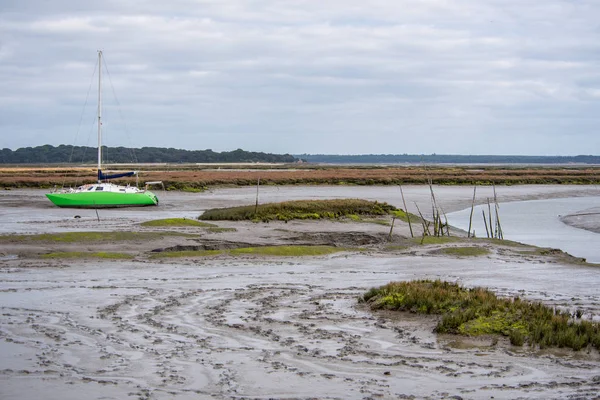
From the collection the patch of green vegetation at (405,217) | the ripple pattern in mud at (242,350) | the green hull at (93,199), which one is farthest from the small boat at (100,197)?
the ripple pattern in mud at (242,350)

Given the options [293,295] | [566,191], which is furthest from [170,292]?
[566,191]

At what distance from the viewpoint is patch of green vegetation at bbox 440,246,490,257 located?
91.7 ft

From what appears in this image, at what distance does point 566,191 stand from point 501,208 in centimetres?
2864

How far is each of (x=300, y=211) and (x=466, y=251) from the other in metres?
13.3

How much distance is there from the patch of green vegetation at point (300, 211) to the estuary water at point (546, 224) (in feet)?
15.7

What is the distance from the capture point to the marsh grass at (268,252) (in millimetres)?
26269

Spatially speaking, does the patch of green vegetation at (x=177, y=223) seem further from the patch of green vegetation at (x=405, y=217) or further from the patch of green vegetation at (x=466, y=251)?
the patch of green vegetation at (x=466, y=251)

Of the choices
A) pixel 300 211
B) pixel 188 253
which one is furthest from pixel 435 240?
pixel 300 211

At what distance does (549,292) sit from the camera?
19.6m

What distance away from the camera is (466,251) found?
28219 millimetres

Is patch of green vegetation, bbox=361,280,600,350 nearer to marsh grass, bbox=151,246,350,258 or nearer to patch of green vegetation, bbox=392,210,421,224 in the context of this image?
marsh grass, bbox=151,246,350,258

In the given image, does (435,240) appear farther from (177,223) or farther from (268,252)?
(177,223)

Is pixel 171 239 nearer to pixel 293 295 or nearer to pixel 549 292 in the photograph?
pixel 293 295

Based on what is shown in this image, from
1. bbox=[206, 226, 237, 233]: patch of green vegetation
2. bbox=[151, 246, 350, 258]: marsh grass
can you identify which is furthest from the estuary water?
bbox=[206, 226, 237, 233]: patch of green vegetation
